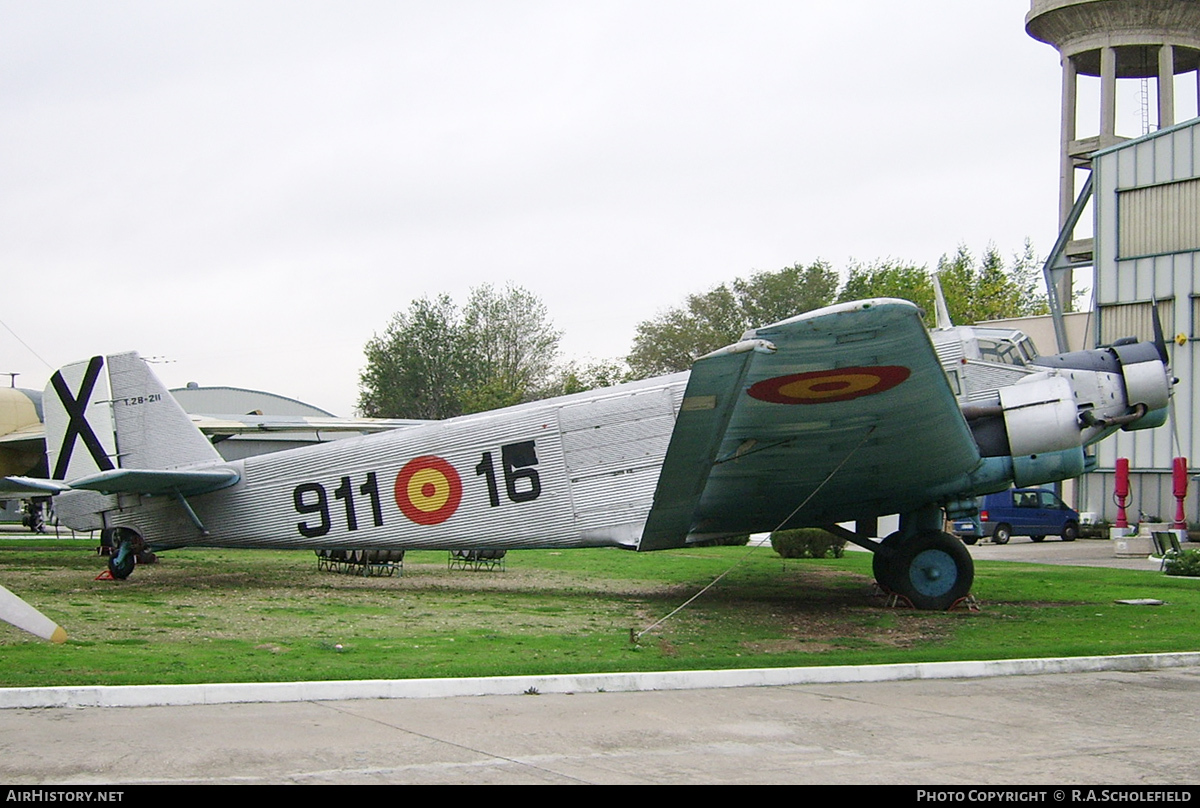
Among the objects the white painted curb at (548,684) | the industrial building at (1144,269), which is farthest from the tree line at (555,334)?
the white painted curb at (548,684)

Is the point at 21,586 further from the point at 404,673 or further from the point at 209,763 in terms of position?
the point at 209,763

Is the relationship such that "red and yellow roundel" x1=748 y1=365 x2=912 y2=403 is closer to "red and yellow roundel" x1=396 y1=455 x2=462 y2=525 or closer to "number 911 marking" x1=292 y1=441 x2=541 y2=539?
"number 911 marking" x1=292 y1=441 x2=541 y2=539

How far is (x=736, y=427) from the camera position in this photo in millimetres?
11023

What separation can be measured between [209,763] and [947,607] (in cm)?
984

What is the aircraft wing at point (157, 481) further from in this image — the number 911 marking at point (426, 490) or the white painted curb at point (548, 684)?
the white painted curb at point (548, 684)

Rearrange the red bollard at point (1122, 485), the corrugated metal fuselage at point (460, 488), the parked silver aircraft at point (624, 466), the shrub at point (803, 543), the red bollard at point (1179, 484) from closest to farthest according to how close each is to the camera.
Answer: the parked silver aircraft at point (624, 466), the corrugated metal fuselage at point (460, 488), the shrub at point (803, 543), the red bollard at point (1179, 484), the red bollard at point (1122, 485)

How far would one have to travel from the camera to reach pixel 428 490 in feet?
47.4

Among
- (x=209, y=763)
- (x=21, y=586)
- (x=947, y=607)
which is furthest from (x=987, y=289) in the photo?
(x=209, y=763)

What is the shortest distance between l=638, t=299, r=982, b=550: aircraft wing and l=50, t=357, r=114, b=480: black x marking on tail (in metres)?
8.61

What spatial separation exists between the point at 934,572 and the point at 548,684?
671 cm

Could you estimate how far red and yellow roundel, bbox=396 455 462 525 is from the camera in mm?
14320

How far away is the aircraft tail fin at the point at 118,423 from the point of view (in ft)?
51.6

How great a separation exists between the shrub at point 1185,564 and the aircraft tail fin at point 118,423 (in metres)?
16.9

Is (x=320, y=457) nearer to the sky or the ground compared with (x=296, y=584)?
nearer to the sky
